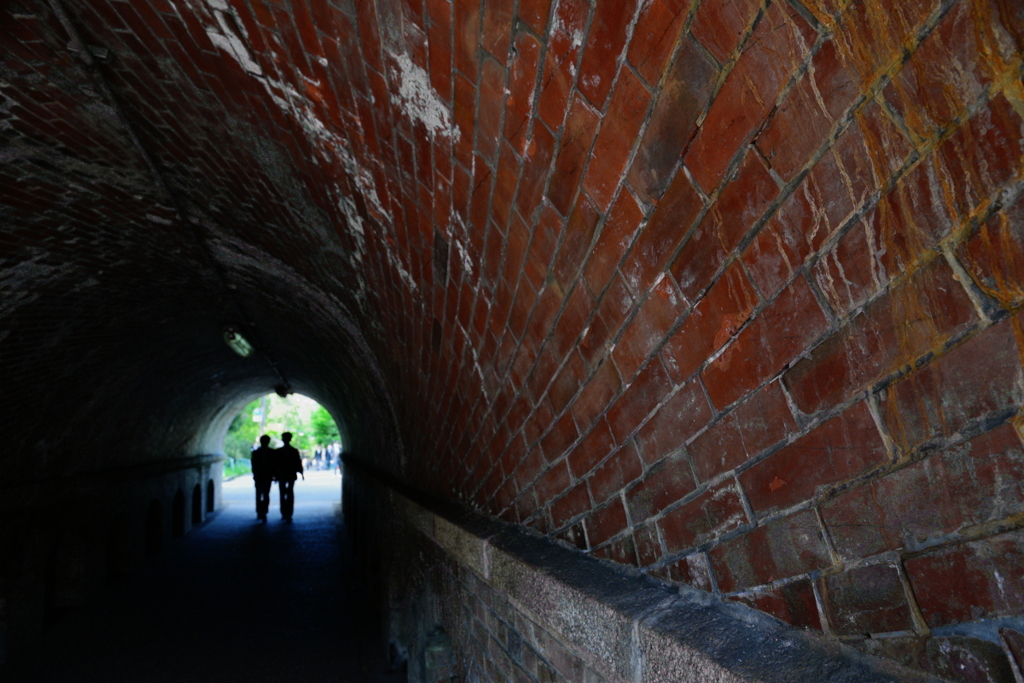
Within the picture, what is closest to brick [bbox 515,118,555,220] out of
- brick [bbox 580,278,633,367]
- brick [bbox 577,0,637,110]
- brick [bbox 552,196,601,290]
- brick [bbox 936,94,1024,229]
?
brick [bbox 552,196,601,290]

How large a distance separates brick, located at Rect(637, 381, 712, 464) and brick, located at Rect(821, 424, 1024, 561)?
1.26 feet

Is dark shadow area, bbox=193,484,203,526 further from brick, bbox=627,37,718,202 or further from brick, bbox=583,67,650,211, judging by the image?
brick, bbox=627,37,718,202

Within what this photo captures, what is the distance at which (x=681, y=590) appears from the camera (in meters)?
1.81

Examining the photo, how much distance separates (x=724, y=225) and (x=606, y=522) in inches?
46.8

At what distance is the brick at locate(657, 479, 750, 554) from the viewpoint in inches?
60.9

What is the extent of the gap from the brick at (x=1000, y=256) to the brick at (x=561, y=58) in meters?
0.95

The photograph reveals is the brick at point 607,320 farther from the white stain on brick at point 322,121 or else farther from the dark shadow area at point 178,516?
the dark shadow area at point 178,516

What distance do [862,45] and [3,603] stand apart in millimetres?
9933

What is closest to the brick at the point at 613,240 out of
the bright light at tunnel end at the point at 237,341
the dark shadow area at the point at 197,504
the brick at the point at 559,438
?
the brick at the point at 559,438

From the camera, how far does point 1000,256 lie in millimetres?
905

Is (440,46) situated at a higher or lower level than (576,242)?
higher

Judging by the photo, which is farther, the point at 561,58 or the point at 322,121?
the point at 322,121

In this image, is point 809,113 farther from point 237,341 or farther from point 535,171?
point 237,341

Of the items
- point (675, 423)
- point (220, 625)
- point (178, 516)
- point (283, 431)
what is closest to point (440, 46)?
point (675, 423)
